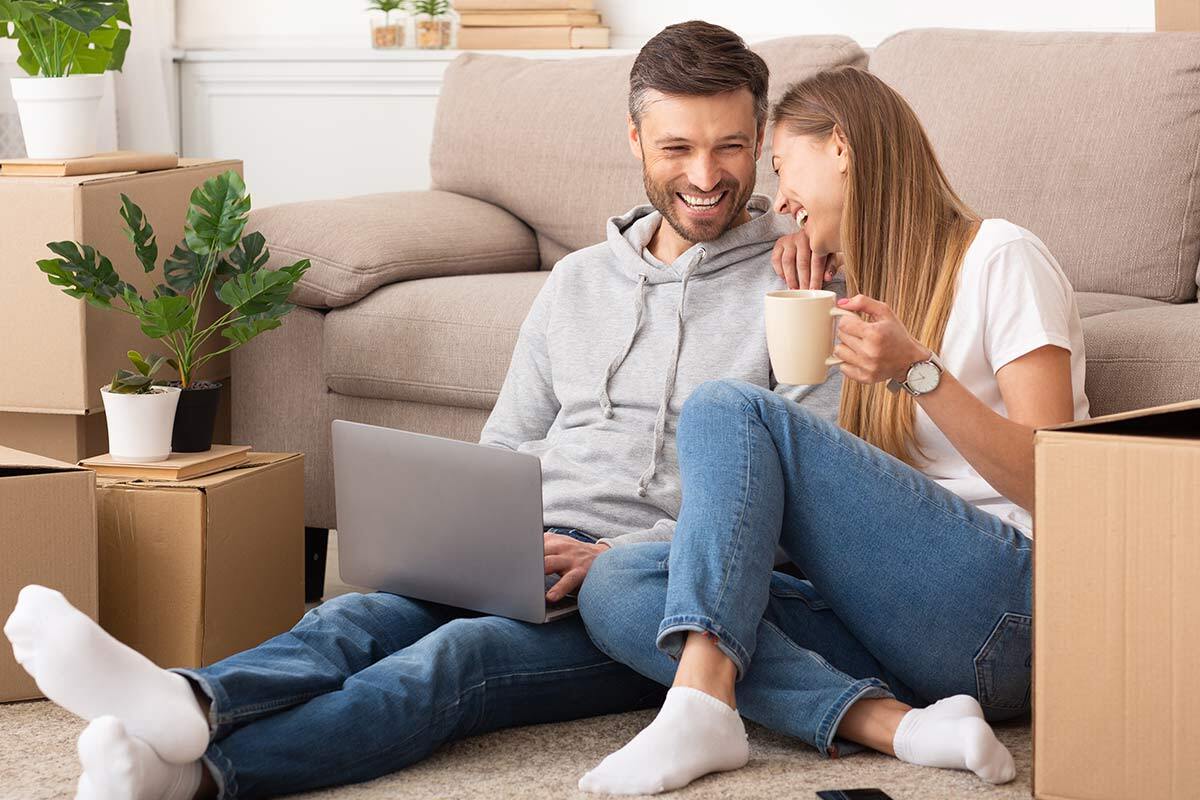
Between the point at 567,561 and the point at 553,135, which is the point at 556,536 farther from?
the point at 553,135

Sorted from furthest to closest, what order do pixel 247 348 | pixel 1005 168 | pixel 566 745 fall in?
pixel 247 348 < pixel 1005 168 < pixel 566 745

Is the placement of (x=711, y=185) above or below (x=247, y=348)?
above

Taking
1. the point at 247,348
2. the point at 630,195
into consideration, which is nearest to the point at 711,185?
the point at 630,195

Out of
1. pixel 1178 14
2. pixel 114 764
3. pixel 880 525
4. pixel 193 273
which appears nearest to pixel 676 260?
pixel 880 525

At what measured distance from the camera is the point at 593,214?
2645mm

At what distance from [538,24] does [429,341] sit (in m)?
1.42

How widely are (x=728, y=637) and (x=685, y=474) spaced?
178 millimetres

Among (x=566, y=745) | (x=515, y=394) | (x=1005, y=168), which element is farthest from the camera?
(x=1005, y=168)

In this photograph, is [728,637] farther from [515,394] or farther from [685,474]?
[515,394]

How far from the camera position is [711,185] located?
6.01ft

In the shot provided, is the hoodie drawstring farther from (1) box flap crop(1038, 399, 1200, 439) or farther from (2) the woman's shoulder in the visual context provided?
(1) box flap crop(1038, 399, 1200, 439)

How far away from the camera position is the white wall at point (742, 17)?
10.4 feet

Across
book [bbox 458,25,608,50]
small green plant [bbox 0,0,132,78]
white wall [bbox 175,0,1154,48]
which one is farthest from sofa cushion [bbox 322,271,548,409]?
white wall [bbox 175,0,1154,48]

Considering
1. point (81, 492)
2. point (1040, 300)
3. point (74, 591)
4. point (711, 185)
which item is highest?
point (711, 185)
